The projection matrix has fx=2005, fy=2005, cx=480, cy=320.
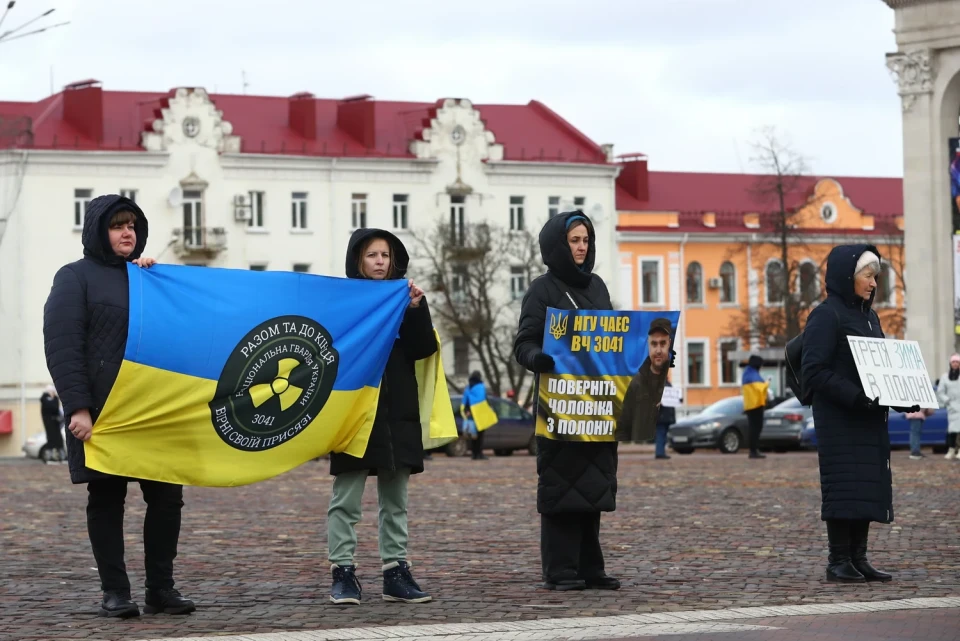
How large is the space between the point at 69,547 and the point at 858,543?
6.24 m

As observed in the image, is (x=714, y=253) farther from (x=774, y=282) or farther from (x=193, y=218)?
(x=193, y=218)

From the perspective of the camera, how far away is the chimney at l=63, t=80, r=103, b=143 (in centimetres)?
7781

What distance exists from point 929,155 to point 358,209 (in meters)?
38.2

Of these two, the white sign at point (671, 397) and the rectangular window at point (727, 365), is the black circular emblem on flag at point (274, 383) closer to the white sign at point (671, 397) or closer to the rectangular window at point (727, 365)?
the white sign at point (671, 397)

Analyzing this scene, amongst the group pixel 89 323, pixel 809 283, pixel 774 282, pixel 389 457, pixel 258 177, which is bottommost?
pixel 389 457

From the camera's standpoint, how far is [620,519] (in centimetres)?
1800

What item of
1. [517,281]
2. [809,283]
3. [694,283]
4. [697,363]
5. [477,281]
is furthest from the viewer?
[694,283]

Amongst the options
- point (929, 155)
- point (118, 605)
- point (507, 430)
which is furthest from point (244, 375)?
point (929, 155)

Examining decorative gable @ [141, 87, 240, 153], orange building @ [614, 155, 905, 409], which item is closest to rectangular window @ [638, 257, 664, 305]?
orange building @ [614, 155, 905, 409]

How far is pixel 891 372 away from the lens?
39.3 feet

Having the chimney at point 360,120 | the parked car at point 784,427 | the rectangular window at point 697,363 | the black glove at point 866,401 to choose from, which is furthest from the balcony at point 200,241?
the black glove at point 866,401

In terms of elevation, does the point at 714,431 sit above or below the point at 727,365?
below

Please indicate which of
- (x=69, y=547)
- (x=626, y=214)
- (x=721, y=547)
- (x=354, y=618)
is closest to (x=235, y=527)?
(x=69, y=547)

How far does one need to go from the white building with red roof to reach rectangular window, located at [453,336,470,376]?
0.18 m
